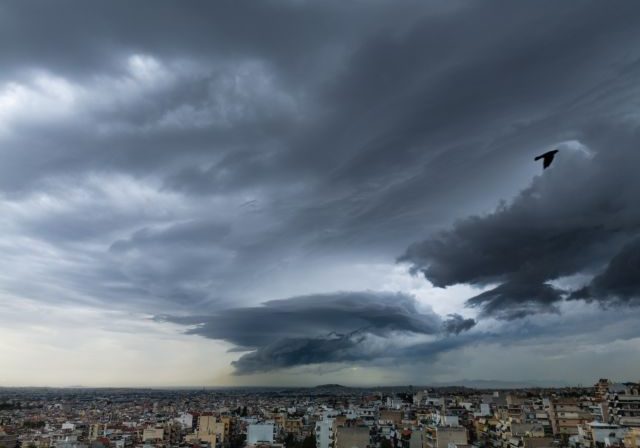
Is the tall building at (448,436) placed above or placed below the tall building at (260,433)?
above

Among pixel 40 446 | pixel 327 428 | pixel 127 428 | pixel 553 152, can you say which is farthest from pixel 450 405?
Result: pixel 553 152

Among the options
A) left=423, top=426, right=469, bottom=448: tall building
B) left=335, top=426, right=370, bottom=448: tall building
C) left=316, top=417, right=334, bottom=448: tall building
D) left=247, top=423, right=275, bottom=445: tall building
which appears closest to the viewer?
left=423, top=426, right=469, bottom=448: tall building

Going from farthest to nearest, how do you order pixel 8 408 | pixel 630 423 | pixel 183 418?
pixel 8 408, pixel 183 418, pixel 630 423

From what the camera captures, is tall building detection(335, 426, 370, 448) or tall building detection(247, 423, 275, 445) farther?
tall building detection(247, 423, 275, 445)

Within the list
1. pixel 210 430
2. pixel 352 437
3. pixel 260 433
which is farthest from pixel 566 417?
pixel 210 430

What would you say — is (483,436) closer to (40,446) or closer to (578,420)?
(578,420)

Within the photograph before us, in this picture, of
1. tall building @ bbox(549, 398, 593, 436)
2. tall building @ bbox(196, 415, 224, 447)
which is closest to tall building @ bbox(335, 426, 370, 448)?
tall building @ bbox(196, 415, 224, 447)

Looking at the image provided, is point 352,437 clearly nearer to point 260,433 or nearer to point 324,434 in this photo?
point 324,434

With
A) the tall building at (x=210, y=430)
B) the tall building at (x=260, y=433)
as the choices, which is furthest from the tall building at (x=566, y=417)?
the tall building at (x=210, y=430)

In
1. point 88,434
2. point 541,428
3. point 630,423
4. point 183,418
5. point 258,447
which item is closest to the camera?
point 258,447

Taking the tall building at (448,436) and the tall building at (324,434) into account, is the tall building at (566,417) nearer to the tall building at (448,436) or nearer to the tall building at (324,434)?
the tall building at (448,436)

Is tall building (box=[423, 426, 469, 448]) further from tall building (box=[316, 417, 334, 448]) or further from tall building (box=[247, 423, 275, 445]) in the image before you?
tall building (box=[247, 423, 275, 445])
